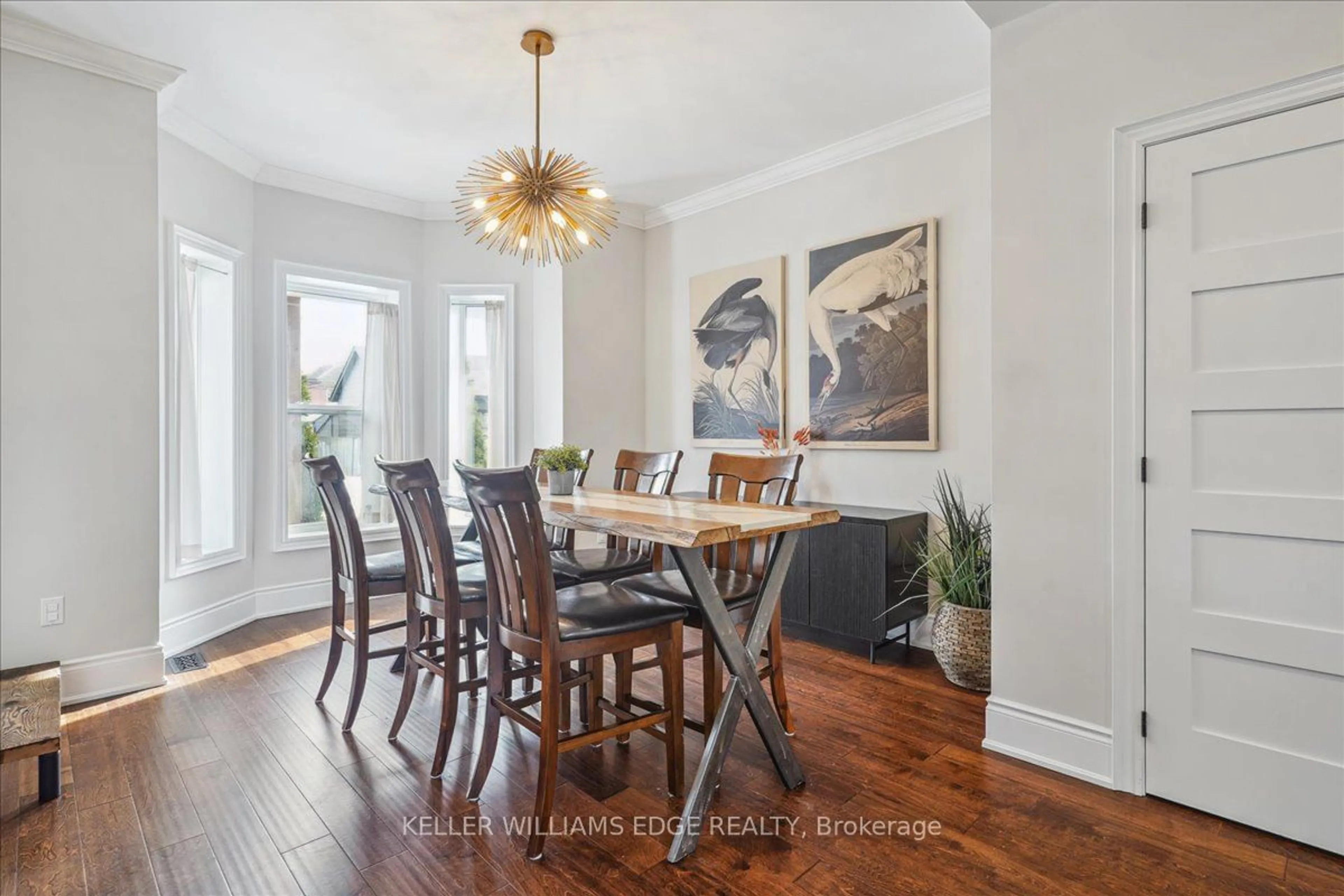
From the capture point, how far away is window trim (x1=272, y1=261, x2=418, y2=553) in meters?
4.45

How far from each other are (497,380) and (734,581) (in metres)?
3.27

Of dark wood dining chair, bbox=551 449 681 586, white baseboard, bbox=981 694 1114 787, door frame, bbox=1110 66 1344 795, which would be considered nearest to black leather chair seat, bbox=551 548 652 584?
dark wood dining chair, bbox=551 449 681 586

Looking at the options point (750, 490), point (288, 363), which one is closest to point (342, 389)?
point (288, 363)

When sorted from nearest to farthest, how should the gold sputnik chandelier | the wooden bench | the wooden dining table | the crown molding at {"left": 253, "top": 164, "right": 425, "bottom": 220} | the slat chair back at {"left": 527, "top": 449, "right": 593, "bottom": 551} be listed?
the wooden dining table
the wooden bench
the gold sputnik chandelier
the slat chair back at {"left": 527, "top": 449, "right": 593, "bottom": 551}
the crown molding at {"left": 253, "top": 164, "right": 425, "bottom": 220}

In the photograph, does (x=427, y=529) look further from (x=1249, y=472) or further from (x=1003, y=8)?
(x=1003, y=8)

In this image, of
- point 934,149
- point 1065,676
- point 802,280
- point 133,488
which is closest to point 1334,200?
point 1065,676

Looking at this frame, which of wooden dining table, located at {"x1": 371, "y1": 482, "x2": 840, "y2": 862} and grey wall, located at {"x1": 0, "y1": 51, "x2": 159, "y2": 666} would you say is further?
grey wall, located at {"x1": 0, "y1": 51, "x2": 159, "y2": 666}

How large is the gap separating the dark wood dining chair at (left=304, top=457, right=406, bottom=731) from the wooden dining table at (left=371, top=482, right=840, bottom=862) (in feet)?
2.94

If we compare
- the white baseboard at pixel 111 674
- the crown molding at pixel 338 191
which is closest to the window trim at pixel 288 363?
the crown molding at pixel 338 191

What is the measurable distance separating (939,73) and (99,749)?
4477 millimetres

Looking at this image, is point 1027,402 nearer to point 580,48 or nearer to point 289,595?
point 580,48

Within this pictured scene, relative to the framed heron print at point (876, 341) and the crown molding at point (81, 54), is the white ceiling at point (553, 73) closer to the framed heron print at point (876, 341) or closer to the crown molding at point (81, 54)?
the crown molding at point (81, 54)

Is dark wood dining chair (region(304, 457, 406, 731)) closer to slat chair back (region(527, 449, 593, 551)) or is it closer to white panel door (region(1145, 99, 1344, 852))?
slat chair back (region(527, 449, 593, 551))

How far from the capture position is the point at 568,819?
2047mm
